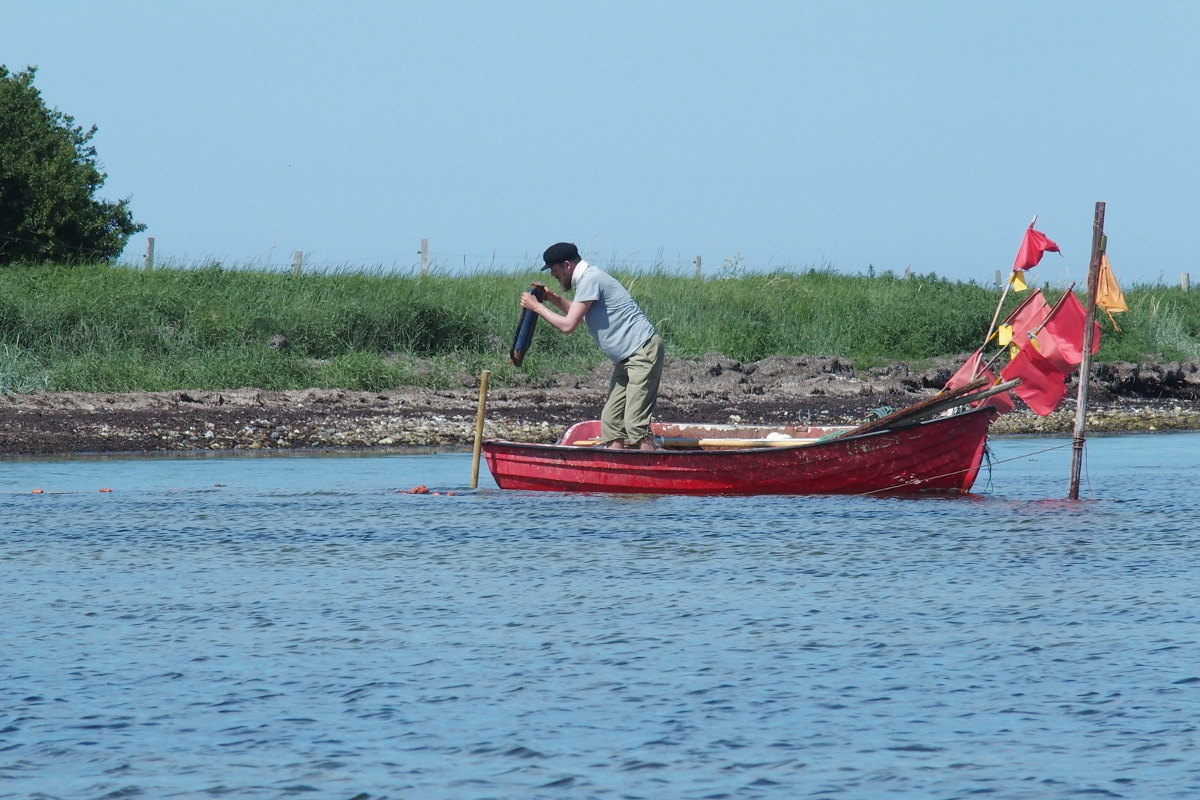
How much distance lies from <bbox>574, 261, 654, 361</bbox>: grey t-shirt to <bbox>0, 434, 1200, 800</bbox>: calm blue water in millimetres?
1326

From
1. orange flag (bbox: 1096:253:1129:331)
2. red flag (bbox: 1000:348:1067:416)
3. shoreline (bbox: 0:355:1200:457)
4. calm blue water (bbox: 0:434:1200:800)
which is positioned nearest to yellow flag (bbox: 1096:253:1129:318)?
orange flag (bbox: 1096:253:1129:331)

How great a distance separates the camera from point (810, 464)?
12078 mm

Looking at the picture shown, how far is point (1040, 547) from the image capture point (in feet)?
31.6

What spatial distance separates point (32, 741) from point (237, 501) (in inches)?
300

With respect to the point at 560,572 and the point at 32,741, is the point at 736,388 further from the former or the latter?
the point at 32,741

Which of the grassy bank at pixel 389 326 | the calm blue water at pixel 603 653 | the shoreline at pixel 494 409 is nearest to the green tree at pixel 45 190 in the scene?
the grassy bank at pixel 389 326

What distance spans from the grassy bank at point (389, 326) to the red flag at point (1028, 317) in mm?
11545

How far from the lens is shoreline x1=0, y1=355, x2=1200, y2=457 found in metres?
18.2

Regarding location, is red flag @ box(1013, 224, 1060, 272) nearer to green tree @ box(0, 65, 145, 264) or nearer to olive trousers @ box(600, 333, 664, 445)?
olive trousers @ box(600, 333, 664, 445)

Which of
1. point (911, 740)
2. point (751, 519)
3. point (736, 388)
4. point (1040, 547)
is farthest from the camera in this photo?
point (736, 388)

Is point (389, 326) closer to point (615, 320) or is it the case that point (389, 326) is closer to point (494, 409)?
point (494, 409)

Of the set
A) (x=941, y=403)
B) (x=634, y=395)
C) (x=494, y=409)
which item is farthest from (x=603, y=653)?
(x=494, y=409)

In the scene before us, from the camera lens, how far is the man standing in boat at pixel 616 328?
38.6ft

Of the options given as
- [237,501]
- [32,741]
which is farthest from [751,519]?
[32,741]
